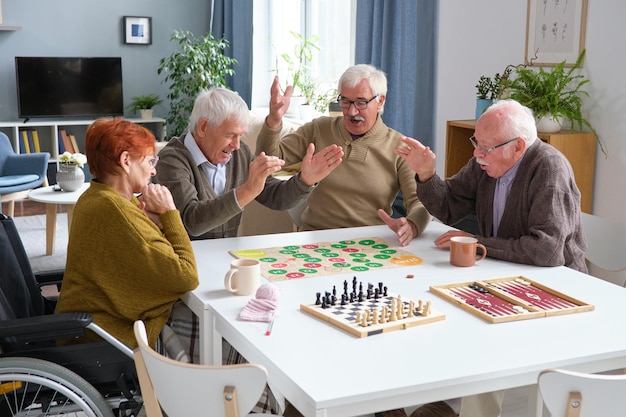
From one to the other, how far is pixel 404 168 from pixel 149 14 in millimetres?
5705

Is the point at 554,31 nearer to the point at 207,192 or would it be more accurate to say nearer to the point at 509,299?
the point at 207,192

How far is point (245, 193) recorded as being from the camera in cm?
253

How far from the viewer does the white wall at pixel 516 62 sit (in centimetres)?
355

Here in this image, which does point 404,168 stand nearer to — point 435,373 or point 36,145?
point 435,373

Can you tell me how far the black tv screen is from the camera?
7.39 metres

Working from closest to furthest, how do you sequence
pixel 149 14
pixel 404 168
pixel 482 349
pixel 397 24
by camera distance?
pixel 482 349 < pixel 404 168 < pixel 397 24 < pixel 149 14

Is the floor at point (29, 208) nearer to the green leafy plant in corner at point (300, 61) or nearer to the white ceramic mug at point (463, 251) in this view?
the green leafy plant in corner at point (300, 61)

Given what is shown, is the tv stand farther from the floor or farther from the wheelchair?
the wheelchair

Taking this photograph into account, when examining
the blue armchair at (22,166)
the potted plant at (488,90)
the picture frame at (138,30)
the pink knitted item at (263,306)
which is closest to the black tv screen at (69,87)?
the picture frame at (138,30)

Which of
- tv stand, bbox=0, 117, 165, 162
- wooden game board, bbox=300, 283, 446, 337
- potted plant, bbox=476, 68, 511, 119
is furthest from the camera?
tv stand, bbox=0, 117, 165, 162

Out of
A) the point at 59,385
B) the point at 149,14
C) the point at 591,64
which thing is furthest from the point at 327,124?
the point at 149,14

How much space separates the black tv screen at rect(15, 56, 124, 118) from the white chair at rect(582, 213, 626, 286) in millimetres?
5873

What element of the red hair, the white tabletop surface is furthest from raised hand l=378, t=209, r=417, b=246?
the white tabletop surface

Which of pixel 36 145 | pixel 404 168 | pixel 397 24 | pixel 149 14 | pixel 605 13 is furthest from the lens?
pixel 149 14
